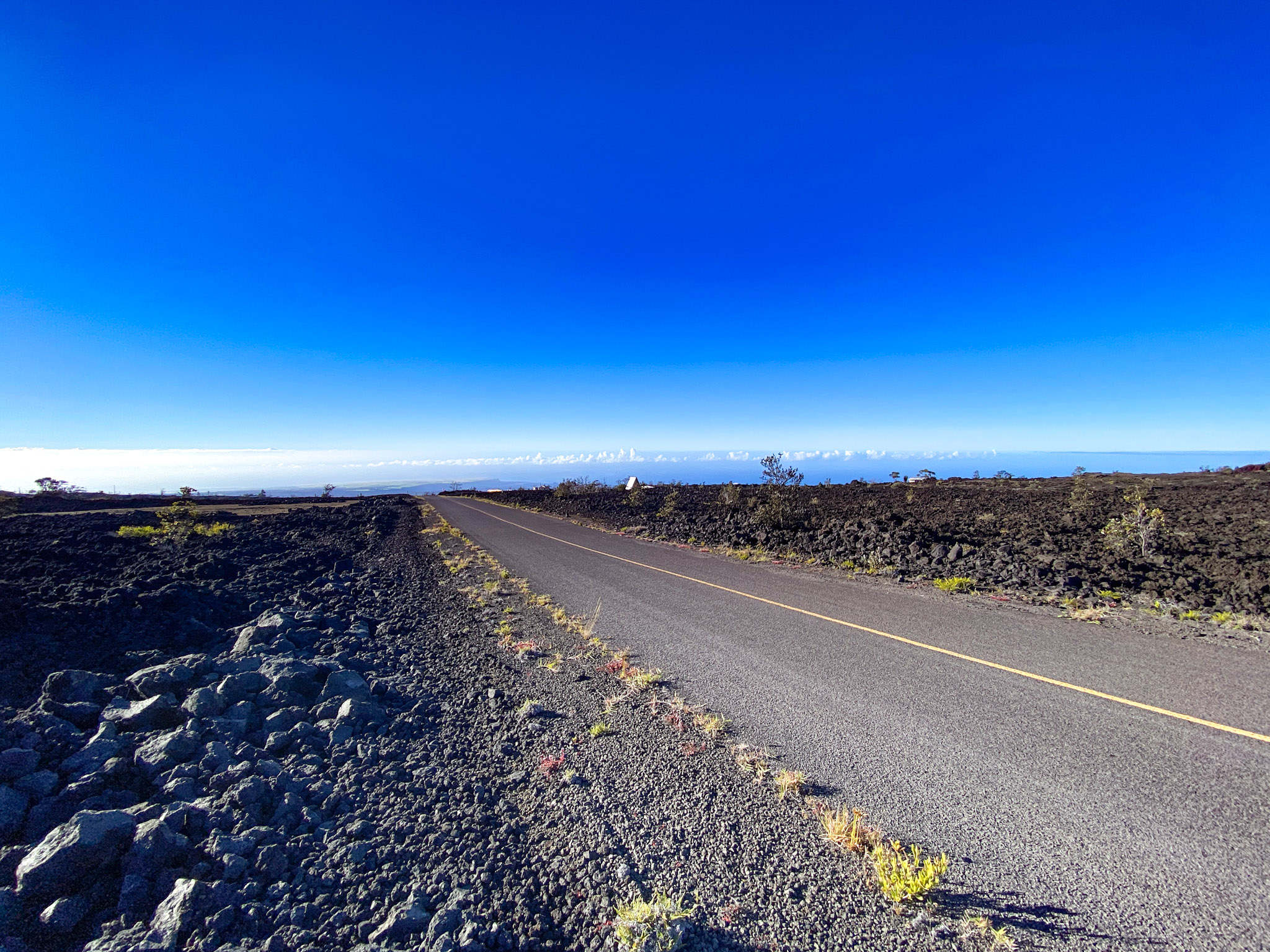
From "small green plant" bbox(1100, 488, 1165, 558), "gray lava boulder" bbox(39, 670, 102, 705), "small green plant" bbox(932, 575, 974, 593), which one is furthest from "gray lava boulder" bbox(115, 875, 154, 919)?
"small green plant" bbox(1100, 488, 1165, 558)

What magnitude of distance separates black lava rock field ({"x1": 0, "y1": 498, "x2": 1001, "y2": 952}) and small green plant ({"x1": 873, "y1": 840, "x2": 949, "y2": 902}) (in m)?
0.07

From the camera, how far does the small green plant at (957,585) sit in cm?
1075

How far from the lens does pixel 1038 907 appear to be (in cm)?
296

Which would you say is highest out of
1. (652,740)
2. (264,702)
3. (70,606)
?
(70,606)

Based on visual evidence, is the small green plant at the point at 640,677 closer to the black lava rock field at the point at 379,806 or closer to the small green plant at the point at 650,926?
the black lava rock field at the point at 379,806

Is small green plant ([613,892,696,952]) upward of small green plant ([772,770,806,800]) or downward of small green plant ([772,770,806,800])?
upward

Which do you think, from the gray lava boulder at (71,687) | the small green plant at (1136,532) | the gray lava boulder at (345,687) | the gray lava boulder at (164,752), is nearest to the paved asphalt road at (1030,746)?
the gray lava boulder at (345,687)

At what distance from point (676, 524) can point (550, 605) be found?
14909mm

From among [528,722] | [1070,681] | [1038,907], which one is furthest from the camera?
[1070,681]

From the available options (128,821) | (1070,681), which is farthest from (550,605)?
(1070,681)

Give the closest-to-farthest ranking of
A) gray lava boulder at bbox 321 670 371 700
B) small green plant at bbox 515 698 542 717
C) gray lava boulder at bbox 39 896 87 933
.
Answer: gray lava boulder at bbox 39 896 87 933, small green plant at bbox 515 698 542 717, gray lava boulder at bbox 321 670 371 700

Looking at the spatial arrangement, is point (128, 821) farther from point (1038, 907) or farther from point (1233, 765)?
point (1233, 765)

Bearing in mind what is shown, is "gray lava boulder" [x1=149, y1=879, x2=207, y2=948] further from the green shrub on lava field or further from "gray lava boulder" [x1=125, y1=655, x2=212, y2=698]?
the green shrub on lava field

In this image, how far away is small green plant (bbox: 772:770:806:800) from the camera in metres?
4.09
